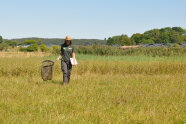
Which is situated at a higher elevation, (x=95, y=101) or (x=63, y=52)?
(x=63, y=52)

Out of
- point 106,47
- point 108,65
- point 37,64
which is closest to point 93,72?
point 108,65

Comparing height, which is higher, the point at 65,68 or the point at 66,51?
the point at 66,51

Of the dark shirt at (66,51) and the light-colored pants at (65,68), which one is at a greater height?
the dark shirt at (66,51)

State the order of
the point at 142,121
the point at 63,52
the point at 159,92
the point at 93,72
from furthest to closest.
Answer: the point at 93,72
the point at 63,52
the point at 159,92
the point at 142,121

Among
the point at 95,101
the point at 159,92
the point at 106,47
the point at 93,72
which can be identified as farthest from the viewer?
the point at 106,47

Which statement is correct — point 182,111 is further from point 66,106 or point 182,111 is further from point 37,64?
point 37,64

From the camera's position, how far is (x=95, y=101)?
7.28 metres

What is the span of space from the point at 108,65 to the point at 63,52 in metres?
5.82

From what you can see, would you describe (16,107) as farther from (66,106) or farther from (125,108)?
(125,108)

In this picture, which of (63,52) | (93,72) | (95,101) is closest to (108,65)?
(93,72)

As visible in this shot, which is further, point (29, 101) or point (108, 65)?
point (108, 65)

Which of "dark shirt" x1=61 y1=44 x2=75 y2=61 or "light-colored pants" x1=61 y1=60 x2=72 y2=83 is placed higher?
"dark shirt" x1=61 y1=44 x2=75 y2=61

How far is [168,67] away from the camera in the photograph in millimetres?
16016

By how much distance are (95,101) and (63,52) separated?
387 cm
